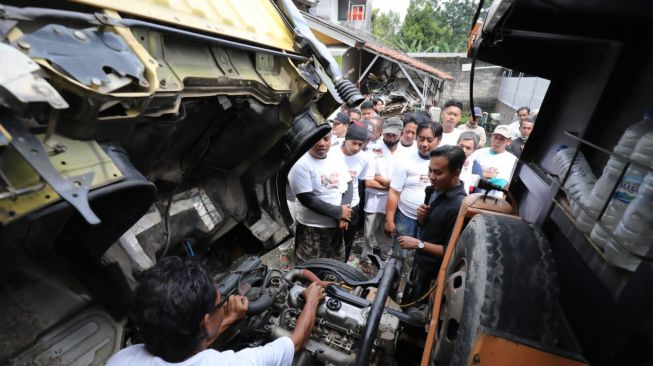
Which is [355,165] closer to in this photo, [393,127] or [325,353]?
[393,127]

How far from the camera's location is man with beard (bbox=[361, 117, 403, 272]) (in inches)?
180

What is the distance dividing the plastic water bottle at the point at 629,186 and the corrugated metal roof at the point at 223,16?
77.9 inches

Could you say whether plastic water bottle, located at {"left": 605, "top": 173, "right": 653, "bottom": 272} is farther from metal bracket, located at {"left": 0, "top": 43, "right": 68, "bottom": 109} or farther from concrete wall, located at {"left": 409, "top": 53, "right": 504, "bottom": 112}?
concrete wall, located at {"left": 409, "top": 53, "right": 504, "bottom": 112}

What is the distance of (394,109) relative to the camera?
14.9m

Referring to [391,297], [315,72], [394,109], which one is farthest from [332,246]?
[394,109]

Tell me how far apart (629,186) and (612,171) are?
0.51 feet

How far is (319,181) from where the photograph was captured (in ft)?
12.3

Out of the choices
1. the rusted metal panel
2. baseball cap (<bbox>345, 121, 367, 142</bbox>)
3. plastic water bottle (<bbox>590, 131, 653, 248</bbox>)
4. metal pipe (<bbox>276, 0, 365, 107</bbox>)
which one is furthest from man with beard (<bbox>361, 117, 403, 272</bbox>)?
plastic water bottle (<bbox>590, 131, 653, 248</bbox>)

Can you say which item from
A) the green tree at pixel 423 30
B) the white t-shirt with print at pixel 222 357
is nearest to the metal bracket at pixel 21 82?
the white t-shirt with print at pixel 222 357

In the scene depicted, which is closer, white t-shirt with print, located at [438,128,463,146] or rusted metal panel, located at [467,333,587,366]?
rusted metal panel, located at [467,333,587,366]

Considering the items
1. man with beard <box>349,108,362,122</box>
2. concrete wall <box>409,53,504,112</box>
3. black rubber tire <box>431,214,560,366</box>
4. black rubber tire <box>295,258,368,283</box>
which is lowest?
concrete wall <box>409,53,504,112</box>

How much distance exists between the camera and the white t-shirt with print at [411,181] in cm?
386

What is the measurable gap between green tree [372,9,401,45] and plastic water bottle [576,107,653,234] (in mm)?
36809

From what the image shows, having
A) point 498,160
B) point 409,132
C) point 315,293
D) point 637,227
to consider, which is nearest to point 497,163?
point 498,160
